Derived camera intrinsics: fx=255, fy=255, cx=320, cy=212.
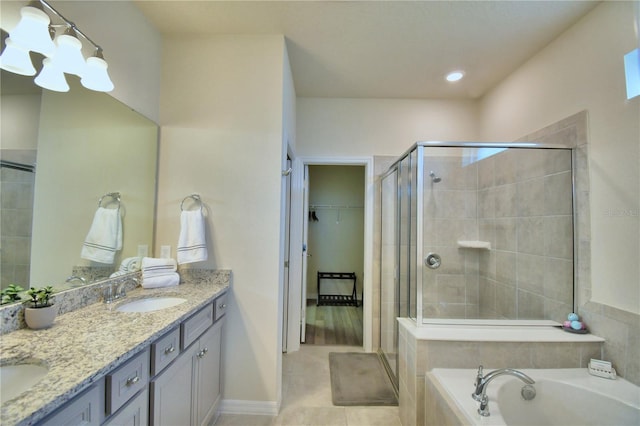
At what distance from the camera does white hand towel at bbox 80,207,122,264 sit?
1395 millimetres

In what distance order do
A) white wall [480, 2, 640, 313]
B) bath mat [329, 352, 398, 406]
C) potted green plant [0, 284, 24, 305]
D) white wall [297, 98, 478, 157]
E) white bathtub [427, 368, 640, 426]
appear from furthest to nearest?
white wall [297, 98, 478, 157] < bath mat [329, 352, 398, 406] < white wall [480, 2, 640, 313] < white bathtub [427, 368, 640, 426] < potted green plant [0, 284, 24, 305]

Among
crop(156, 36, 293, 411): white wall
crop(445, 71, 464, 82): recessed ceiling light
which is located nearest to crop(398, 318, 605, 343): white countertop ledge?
crop(156, 36, 293, 411): white wall

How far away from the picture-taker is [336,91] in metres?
2.72

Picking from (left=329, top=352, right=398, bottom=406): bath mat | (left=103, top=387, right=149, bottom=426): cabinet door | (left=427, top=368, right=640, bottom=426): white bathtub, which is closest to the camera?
(left=103, top=387, right=149, bottom=426): cabinet door

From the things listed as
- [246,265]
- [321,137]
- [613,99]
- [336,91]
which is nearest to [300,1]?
[336,91]

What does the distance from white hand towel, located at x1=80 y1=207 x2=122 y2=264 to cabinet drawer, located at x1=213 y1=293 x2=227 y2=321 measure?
2.17 feet

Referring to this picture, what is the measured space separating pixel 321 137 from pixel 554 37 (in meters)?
2.00

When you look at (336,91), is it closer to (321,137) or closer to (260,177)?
(321,137)

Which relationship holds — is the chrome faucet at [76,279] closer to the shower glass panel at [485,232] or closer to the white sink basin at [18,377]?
the white sink basin at [18,377]

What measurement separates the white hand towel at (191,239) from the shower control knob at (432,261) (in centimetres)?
190

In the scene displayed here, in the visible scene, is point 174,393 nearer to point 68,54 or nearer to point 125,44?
point 68,54

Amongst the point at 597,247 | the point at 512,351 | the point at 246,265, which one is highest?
the point at 597,247

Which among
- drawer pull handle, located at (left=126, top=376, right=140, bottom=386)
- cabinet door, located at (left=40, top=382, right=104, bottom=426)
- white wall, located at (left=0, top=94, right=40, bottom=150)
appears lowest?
drawer pull handle, located at (left=126, top=376, right=140, bottom=386)

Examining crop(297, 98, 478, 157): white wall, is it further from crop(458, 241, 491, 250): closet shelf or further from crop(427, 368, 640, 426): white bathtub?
crop(427, 368, 640, 426): white bathtub
